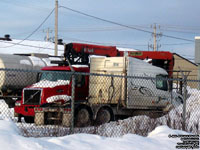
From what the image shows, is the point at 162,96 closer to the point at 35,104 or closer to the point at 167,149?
the point at 35,104

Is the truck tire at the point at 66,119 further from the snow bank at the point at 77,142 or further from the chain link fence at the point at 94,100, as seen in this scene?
the snow bank at the point at 77,142

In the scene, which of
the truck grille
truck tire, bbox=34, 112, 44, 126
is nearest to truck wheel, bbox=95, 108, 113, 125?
truck tire, bbox=34, 112, 44, 126

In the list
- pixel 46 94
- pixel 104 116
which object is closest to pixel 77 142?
pixel 46 94

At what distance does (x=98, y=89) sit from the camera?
15930 millimetres

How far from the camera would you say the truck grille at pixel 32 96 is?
1456 centimetres

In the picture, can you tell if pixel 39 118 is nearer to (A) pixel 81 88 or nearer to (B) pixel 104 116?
(B) pixel 104 116

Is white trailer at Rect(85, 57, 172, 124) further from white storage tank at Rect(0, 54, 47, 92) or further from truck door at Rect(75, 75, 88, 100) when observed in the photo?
white storage tank at Rect(0, 54, 47, 92)

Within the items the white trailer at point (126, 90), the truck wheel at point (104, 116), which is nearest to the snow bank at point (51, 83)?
the white trailer at point (126, 90)

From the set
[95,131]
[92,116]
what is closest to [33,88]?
[92,116]

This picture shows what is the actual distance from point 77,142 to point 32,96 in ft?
26.7

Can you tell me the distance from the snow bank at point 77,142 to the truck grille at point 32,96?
23.4 ft

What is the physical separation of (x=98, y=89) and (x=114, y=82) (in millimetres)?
779

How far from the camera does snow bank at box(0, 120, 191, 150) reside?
20.4 feet

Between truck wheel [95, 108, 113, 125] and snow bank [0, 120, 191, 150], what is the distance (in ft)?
20.5
